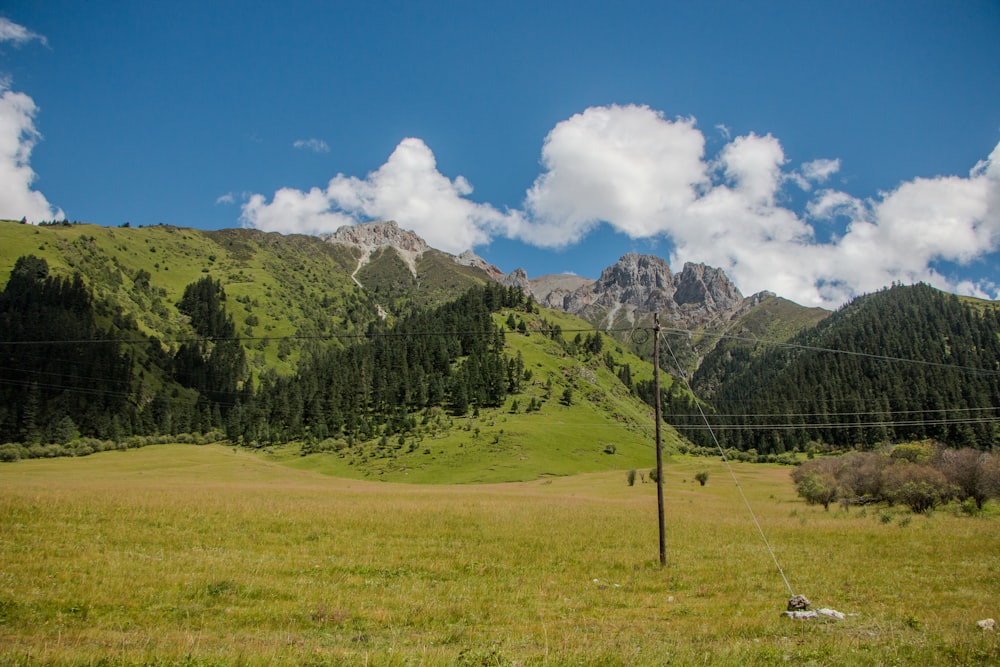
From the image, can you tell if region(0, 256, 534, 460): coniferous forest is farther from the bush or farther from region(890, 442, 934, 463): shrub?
the bush

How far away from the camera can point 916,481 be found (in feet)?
147

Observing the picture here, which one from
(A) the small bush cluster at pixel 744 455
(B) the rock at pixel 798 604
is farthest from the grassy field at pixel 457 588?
(A) the small bush cluster at pixel 744 455

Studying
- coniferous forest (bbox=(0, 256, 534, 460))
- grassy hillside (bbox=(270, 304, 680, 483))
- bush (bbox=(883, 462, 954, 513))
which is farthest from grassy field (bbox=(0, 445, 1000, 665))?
coniferous forest (bbox=(0, 256, 534, 460))

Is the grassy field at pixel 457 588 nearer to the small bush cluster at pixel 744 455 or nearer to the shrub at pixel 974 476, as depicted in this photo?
the shrub at pixel 974 476

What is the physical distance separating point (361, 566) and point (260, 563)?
3.74 metres

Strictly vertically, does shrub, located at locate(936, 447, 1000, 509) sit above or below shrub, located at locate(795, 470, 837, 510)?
above

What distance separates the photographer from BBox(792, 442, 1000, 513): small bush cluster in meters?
43.0

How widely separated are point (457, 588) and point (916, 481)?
1870 inches

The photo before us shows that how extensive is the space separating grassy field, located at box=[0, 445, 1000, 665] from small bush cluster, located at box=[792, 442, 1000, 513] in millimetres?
8053

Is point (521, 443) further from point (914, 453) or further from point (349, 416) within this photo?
point (914, 453)

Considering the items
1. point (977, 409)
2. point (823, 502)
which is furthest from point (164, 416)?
point (977, 409)

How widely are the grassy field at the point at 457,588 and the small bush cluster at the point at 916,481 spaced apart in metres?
8.05

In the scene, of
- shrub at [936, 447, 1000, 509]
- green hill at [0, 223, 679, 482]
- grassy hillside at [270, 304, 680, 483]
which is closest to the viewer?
shrub at [936, 447, 1000, 509]

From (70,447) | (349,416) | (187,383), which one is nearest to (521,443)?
(349,416)
